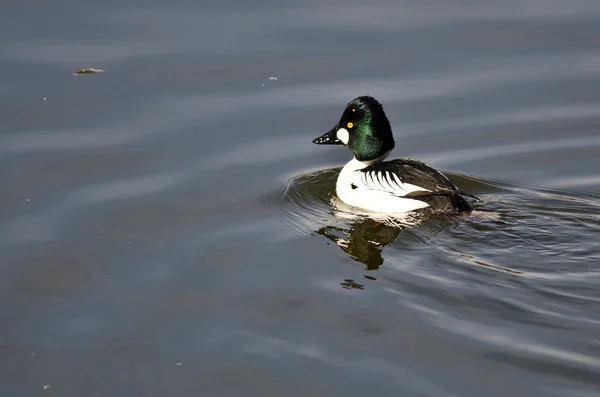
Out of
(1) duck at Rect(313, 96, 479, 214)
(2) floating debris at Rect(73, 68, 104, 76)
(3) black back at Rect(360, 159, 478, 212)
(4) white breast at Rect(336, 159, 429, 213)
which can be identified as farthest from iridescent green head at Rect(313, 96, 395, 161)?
(2) floating debris at Rect(73, 68, 104, 76)

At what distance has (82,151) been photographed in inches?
415

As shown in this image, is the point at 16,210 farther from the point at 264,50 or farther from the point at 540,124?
the point at 540,124

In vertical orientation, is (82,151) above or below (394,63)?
below

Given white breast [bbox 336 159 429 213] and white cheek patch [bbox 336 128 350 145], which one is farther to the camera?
white cheek patch [bbox 336 128 350 145]

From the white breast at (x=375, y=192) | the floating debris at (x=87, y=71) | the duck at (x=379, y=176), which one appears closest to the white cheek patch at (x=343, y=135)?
the duck at (x=379, y=176)

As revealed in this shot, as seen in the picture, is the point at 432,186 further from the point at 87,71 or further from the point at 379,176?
the point at 87,71

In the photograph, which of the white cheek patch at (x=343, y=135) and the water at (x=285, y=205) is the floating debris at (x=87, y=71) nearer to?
the water at (x=285, y=205)

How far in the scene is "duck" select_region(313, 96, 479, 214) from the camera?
958cm

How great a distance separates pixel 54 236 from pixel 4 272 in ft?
2.30

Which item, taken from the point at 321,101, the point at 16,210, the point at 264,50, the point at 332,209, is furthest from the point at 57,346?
the point at 264,50

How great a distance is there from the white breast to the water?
237mm

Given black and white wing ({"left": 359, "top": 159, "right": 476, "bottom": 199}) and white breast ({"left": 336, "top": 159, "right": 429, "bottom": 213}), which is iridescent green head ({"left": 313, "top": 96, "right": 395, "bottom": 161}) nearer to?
white breast ({"left": 336, "top": 159, "right": 429, "bottom": 213})

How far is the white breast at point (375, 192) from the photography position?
9.79m

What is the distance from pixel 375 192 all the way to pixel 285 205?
3.02 ft
